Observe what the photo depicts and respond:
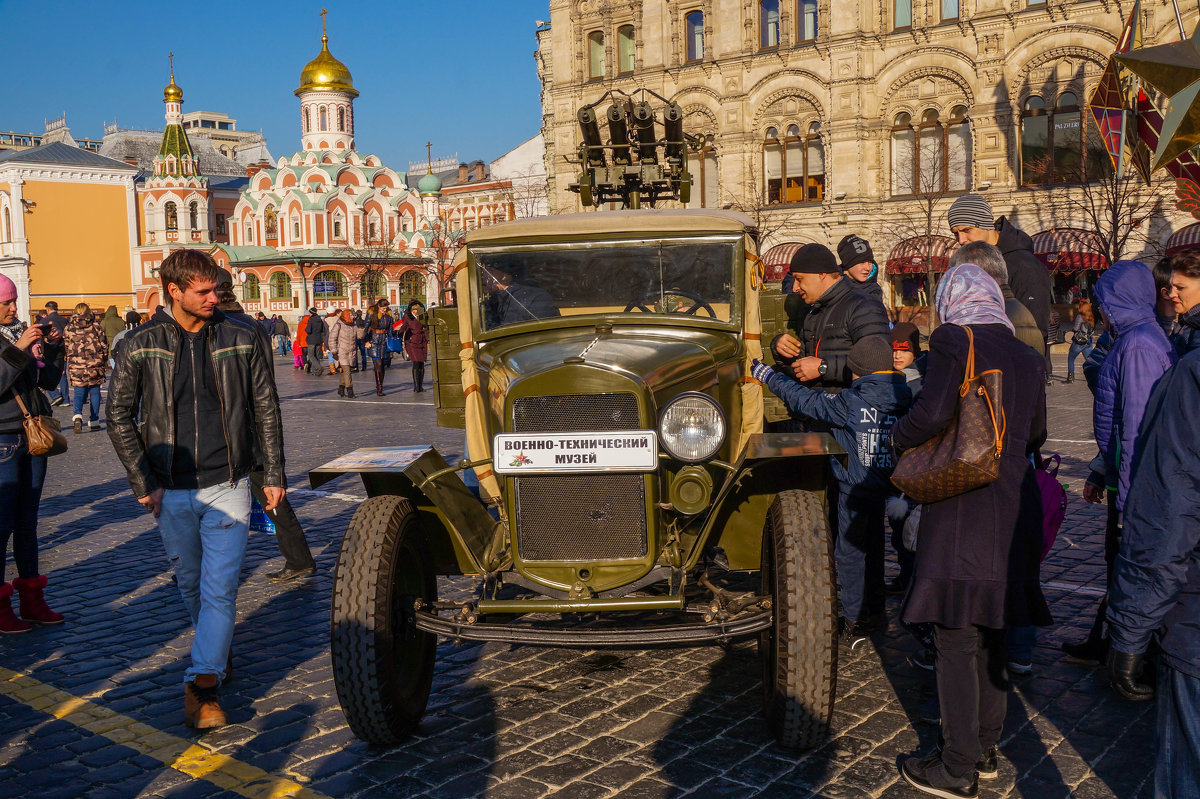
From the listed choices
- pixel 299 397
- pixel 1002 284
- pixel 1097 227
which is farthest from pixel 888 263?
pixel 1002 284

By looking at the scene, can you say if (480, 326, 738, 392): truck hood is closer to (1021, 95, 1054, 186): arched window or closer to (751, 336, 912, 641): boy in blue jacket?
(751, 336, 912, 641): boy in blue jacket

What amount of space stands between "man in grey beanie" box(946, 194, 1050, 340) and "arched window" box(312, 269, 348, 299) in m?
56.6

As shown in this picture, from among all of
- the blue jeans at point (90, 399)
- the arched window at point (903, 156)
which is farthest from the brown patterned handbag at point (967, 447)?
the arched window at point (903, 156)

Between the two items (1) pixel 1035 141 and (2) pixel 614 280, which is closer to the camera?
(2) pixel 614 280

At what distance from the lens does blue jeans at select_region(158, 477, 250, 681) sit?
4.78 metres

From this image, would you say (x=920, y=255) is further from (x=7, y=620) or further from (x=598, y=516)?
(x=598, y=516)

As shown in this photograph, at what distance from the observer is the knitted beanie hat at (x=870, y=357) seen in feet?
17.4

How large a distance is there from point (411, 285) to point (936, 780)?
199ft

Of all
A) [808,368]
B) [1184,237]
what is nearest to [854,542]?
[808,368]

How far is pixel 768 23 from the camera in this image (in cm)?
3719

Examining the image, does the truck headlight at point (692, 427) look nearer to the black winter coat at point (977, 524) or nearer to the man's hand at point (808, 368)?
the black winter coat at point (977, 524)

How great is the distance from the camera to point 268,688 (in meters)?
5.23

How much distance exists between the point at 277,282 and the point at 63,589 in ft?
186

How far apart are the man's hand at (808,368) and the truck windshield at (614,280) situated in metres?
0.54
